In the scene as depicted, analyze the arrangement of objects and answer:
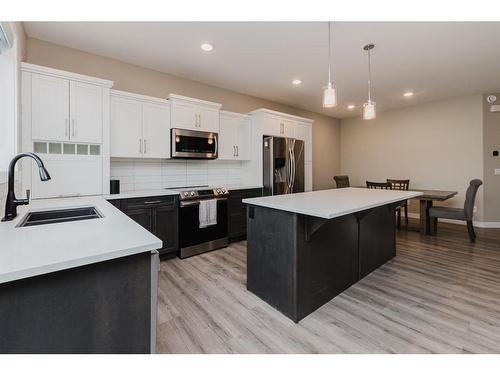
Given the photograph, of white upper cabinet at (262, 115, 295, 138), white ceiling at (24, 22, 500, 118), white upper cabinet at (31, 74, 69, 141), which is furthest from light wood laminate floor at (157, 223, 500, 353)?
white ceiling at (24, 22, 500, 118)

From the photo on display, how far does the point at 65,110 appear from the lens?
2.52 metres

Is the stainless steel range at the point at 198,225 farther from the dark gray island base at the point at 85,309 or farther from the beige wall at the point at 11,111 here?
the dark gray island base at the point at 85,309

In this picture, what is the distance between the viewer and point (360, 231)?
2.48 meters

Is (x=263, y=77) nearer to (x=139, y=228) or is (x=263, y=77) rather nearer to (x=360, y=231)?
(x=360, y=231)

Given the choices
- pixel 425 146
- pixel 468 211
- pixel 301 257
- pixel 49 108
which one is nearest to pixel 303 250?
pixel 301 257

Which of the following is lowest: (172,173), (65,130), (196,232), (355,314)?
(355,314)

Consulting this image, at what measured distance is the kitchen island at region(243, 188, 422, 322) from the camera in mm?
1823

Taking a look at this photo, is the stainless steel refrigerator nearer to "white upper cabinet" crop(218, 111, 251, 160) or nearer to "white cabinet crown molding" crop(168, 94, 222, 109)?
"white upper cabinet" crop(218, 111, 251, 160)

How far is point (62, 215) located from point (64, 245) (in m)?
1.19

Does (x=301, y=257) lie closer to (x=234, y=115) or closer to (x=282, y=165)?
(x=282, y=165)

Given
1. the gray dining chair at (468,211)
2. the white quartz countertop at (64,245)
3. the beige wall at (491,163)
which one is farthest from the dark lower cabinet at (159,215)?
the beige wall at (491,163)

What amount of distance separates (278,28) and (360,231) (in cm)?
229

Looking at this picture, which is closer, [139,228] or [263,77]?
[139,228]
